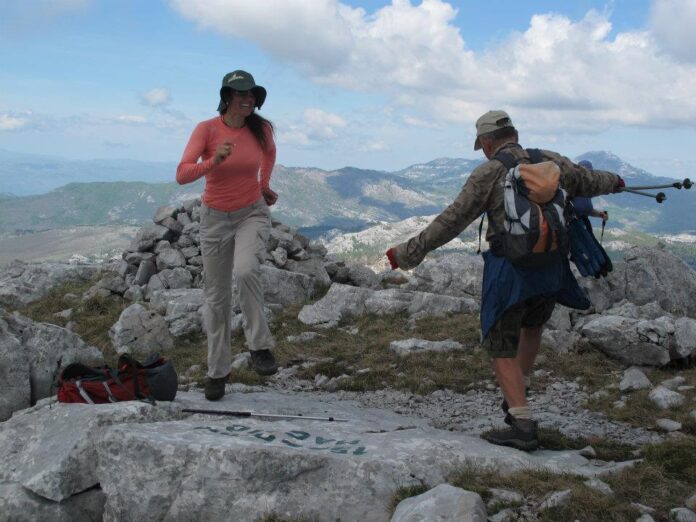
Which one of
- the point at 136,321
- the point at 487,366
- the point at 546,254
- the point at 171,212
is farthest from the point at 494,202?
the point at 171,212

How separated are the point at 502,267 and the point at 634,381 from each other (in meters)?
4.52

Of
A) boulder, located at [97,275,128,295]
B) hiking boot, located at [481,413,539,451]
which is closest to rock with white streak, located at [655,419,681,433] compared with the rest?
hiking boot, located at [481,413,539,451]

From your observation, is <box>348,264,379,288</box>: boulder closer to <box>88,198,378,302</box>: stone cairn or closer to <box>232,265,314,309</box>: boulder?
<box>88,198,378,302</box>: stone cairn

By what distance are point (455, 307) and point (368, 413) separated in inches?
278

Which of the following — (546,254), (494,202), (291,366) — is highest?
(494,202)

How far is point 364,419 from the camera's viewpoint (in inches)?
316

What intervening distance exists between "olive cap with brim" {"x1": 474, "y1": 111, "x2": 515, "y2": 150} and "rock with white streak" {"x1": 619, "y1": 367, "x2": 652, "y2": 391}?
16.3 ft

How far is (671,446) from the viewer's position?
6238mm

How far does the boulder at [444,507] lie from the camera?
467 centimetres

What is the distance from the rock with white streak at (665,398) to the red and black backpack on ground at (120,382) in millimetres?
6518

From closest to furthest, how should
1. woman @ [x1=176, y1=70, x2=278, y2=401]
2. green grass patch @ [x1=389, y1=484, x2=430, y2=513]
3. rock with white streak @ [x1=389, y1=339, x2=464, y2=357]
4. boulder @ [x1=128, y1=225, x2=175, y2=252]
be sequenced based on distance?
green grass patch @ [x1=389, y1=484, x2=430, y2=513] < woman @ [x1=176, y1=70, x2=278, y2=401] < rock with white streak @ [x1=389, y1=339, x2=464, y2=357] < boulder @ [x1=128, y1=225, x2=175, y2=252]

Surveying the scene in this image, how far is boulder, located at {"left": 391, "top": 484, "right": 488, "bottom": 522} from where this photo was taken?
467 cm

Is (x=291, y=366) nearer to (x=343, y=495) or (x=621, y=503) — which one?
(x=343, y=495)

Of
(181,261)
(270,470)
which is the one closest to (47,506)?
(270,470)
